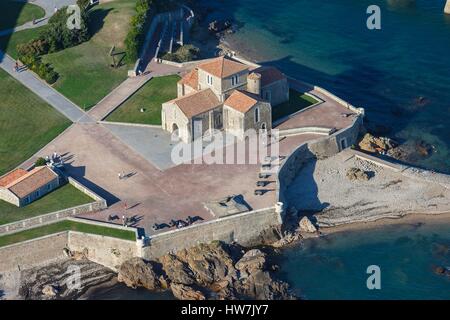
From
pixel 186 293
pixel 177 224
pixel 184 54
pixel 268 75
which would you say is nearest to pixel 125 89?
pixel 184 54

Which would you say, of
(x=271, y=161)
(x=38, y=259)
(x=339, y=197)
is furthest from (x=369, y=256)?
(x=38, y=259)

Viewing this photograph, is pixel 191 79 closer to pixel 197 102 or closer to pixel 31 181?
pixel 197 102

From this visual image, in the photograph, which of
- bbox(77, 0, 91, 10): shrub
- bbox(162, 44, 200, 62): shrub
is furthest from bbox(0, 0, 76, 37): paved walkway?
bbox(162, 44, 200, 62): shrub

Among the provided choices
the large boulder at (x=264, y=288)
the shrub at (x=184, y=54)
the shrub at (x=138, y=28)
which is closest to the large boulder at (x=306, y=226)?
the large boulder at (x=264, y=288)

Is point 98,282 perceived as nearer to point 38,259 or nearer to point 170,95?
point 38,259

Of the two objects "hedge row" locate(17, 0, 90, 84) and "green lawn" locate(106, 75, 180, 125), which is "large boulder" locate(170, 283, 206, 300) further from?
"hedge row" locate(17, 0, 90, 84)

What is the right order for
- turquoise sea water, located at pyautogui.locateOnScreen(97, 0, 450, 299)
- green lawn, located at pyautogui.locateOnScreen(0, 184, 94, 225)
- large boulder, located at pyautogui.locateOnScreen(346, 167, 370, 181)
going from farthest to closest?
1. large boulder, located at pyautogui.locateOnScreen(346, 167, 370, 181)
2. green lawn, located at pyautogui.locateOnScreen(0, 184, 94, 225)
3. turquoise sea water, located at pyautogui.locateOnScreen(97, 0, 450, 299)

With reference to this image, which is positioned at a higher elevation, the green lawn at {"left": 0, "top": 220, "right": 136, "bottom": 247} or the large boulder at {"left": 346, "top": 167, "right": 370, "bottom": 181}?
the green lawn at {"left": 0, "top": 220, "right": 136, "bottom": 247}

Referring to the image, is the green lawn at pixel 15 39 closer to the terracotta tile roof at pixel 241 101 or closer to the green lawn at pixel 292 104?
the terracotta tile roof at pixel 241 101
